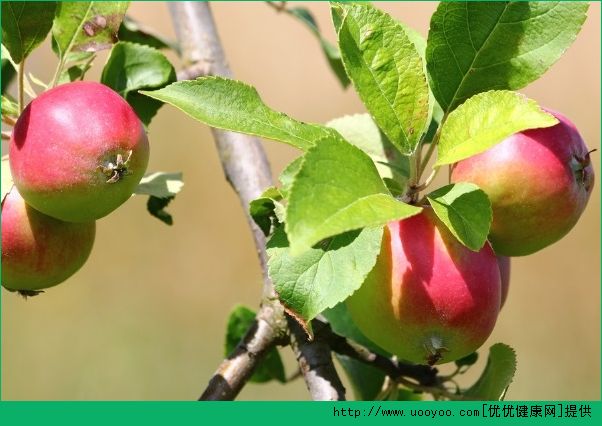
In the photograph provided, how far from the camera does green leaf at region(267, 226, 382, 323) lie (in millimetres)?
468

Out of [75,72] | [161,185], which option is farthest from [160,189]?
[75,72]

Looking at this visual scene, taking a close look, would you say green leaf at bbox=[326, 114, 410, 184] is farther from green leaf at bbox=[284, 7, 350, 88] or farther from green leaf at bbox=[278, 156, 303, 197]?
green leaf at bbox=[284, 7, 350, 88]

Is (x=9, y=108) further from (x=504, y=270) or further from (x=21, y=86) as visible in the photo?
(x=504, y=270)

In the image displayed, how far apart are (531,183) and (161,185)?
285mm

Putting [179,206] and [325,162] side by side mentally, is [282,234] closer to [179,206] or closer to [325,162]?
[325,162]

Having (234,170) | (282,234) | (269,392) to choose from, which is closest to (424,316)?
(282,234)

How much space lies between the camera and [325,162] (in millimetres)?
417

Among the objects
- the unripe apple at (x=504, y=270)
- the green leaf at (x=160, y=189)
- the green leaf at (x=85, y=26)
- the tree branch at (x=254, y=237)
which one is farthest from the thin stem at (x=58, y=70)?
the unripe apple at (x=504, y=270)

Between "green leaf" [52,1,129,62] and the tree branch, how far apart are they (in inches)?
7.5

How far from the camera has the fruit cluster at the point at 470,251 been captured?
19.8 inches

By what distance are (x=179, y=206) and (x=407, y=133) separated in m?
2.10

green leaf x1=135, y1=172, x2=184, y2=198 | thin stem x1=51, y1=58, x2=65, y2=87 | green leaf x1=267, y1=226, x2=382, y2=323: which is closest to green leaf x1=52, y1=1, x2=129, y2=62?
thin stem x1=51, y1=58, x2=65, y2=87

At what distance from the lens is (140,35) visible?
0.81 m

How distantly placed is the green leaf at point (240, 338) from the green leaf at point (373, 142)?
10.8 inches
